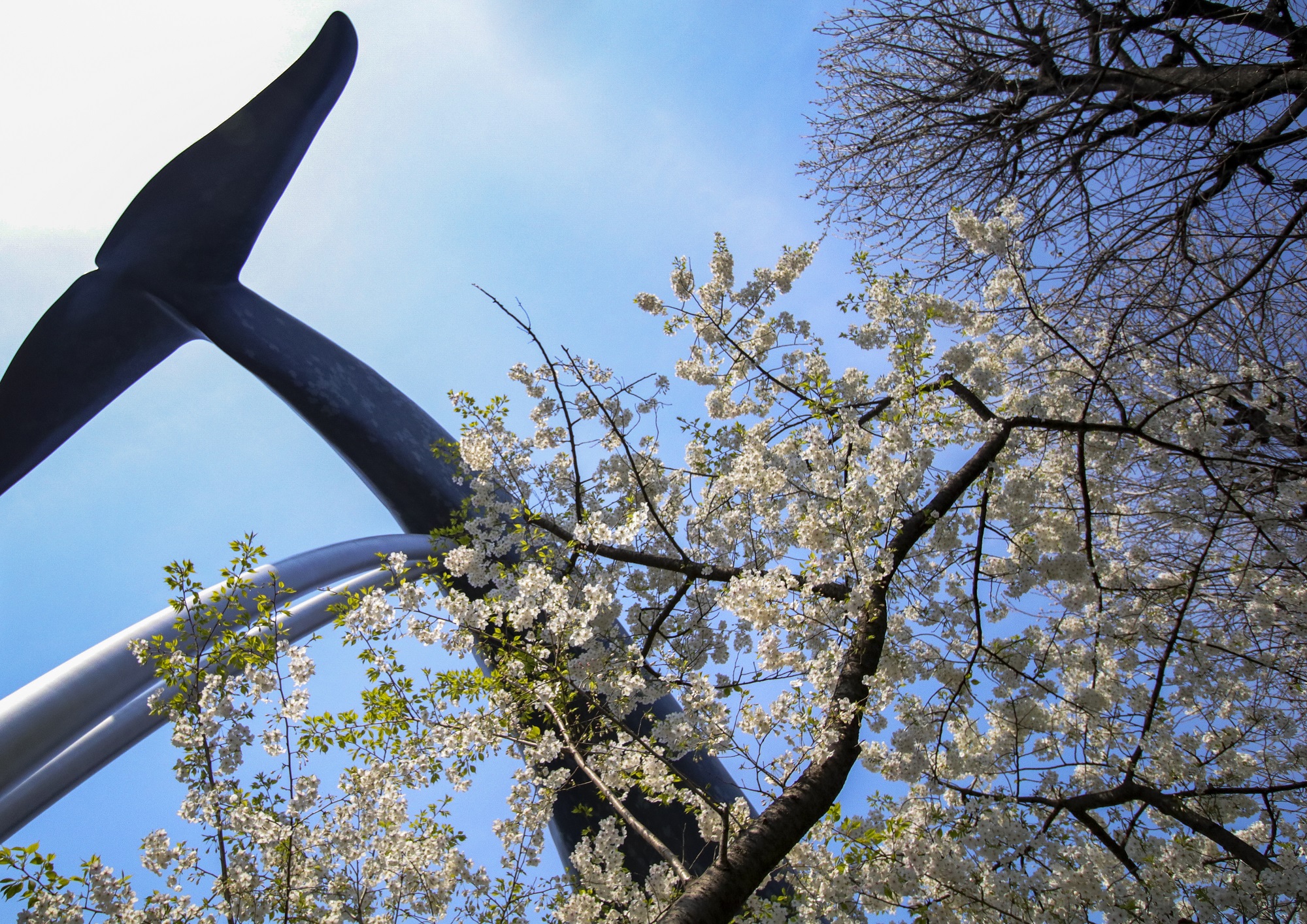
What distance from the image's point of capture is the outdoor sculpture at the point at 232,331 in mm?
7301

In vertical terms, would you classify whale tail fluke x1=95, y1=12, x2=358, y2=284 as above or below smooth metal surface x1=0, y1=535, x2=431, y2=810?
above

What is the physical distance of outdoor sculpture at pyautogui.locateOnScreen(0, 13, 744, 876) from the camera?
7301mm

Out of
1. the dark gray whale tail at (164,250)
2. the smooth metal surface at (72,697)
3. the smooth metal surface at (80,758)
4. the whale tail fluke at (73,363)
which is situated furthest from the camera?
the dark gray whale tail at (164,250)

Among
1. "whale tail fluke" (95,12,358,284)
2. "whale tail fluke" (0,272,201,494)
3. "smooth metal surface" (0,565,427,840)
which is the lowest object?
"smooth metal surface" (0,565,427,840)

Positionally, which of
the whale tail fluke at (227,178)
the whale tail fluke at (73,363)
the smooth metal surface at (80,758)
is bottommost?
the smooth metal surface at (80,758)

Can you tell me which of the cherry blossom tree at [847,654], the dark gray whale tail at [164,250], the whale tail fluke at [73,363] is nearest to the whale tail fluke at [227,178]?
the dark gray whale tail at [164,250]

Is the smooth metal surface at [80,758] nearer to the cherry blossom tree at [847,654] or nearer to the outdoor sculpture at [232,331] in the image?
the cherry blossom tree at [847,654]

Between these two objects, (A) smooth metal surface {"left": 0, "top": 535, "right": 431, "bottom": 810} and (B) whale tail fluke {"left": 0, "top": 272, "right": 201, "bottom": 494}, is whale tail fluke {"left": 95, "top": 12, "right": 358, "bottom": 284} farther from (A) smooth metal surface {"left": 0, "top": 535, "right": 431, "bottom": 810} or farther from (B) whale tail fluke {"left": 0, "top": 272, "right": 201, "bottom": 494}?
(A) smooth metal surface {"left": 0, "top": 535, "right": 431, "bottom": 810}

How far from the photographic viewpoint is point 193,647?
3.42m

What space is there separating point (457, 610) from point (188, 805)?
1.42 m

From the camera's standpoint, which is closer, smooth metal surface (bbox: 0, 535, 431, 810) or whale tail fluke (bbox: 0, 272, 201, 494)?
smooth metal surface (bbox: 0, 535, 431, 810)

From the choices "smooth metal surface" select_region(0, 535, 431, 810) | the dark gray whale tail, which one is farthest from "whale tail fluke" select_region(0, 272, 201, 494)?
"smooth metal surface" select_region(0, 535, 431, 810)

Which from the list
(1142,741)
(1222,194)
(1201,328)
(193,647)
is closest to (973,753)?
(1142,741)

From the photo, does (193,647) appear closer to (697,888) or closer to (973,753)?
(697,888)
